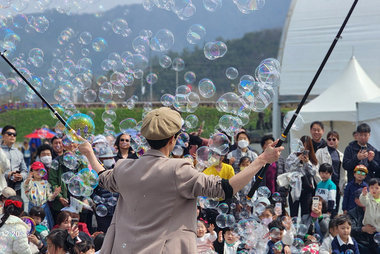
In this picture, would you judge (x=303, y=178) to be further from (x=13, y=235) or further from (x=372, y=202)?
(x=13, y=235)

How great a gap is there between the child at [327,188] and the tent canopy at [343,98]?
5.09 metres

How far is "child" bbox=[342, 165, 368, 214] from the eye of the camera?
655 cm

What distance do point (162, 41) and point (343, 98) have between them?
20.5ft

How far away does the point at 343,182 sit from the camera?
Answer: 23.6 ft

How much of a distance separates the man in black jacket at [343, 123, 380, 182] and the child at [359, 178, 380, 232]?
459mm

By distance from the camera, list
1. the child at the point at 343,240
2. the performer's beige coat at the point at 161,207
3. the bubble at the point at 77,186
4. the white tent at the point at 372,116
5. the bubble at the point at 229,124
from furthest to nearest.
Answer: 1. the white tent at the point at 372,116
2. the child at the point at 343,240
3. the bubble at the point at 229,124
4. the bubble at the point at 77,186
5. the performer's beige coat at the point at 161,207

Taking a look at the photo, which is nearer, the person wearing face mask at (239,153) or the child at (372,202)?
the child at (372,202)

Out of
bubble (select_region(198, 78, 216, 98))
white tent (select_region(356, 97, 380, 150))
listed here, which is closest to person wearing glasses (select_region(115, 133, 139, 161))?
bubble (select_region(198, 78, 216, 98))

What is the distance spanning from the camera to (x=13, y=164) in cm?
719

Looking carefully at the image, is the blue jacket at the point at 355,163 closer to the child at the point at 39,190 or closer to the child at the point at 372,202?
the child at the point at 372,202

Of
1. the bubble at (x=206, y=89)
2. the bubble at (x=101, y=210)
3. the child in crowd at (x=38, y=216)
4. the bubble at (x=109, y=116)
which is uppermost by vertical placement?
the bubble at (x=206, y=89)

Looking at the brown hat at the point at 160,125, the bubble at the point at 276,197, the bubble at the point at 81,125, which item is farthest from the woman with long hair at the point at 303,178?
the brown hat at the point at 160,125

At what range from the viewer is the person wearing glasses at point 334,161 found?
→ 23.1 feet

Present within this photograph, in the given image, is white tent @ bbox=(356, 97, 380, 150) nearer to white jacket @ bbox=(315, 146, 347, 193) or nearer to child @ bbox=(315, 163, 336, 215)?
white jacket @ bbox=(315, 146, 347, 193)
